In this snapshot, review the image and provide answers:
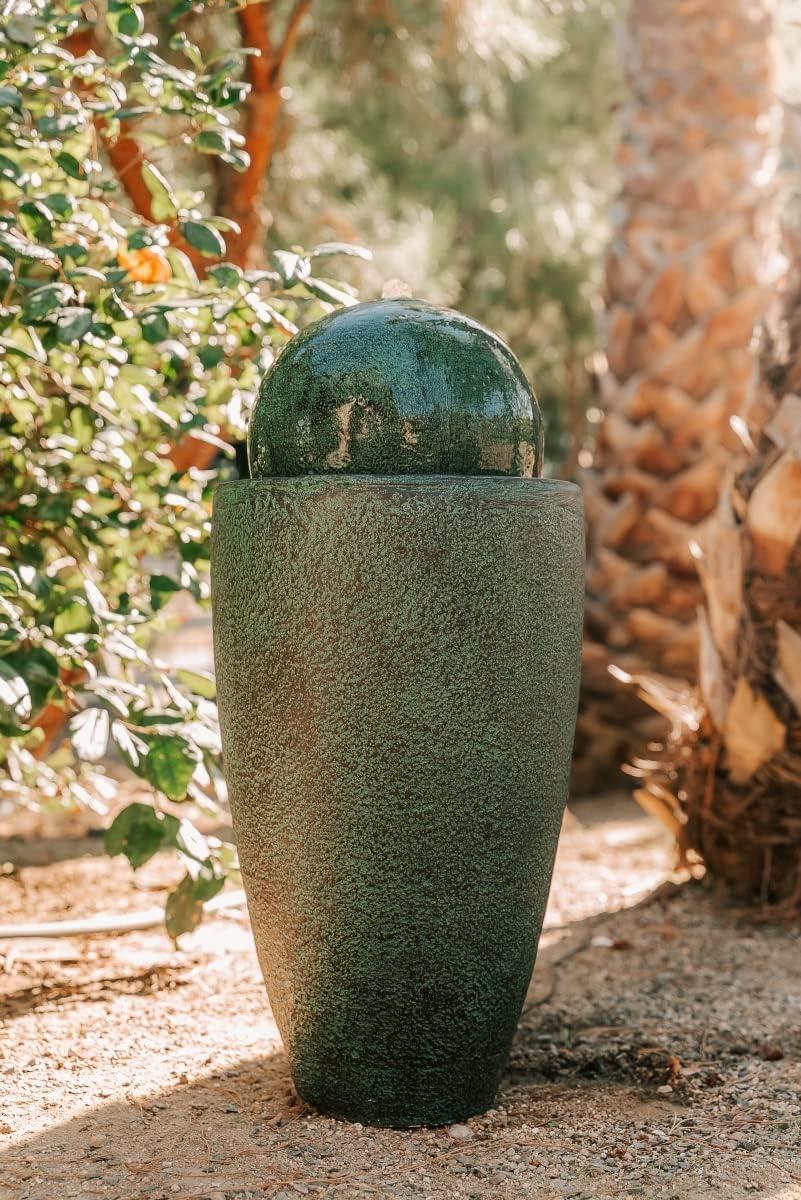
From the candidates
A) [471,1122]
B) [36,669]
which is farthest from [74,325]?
[471,1122]

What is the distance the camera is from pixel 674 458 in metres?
4.89

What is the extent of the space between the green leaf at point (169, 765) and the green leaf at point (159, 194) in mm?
1072

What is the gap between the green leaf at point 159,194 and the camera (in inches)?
98.7

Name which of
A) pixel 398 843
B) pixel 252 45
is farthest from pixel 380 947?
pixel 252 45

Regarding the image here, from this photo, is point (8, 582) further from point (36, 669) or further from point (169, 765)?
point (169, 765)

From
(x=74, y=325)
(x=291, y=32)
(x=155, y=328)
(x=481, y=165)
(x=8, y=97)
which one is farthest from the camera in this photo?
(x=481, y=165)

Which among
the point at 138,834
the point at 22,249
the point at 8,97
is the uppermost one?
the point at 8,97

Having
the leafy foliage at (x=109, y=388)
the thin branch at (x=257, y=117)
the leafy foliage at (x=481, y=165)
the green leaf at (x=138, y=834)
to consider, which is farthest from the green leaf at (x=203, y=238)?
the leafy foliage at (x=481, y=165)

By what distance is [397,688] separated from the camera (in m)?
1.99

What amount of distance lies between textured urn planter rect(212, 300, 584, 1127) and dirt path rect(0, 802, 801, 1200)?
6.2 inches

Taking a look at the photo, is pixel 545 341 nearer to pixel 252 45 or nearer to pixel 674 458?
pixel 674 458

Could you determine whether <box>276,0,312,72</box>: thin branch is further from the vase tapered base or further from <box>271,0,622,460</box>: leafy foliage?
the vase tapered base

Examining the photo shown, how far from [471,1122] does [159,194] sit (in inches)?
74.5

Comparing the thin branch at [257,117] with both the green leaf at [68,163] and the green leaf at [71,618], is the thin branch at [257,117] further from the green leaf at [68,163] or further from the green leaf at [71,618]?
the green leaf at [71,618]
